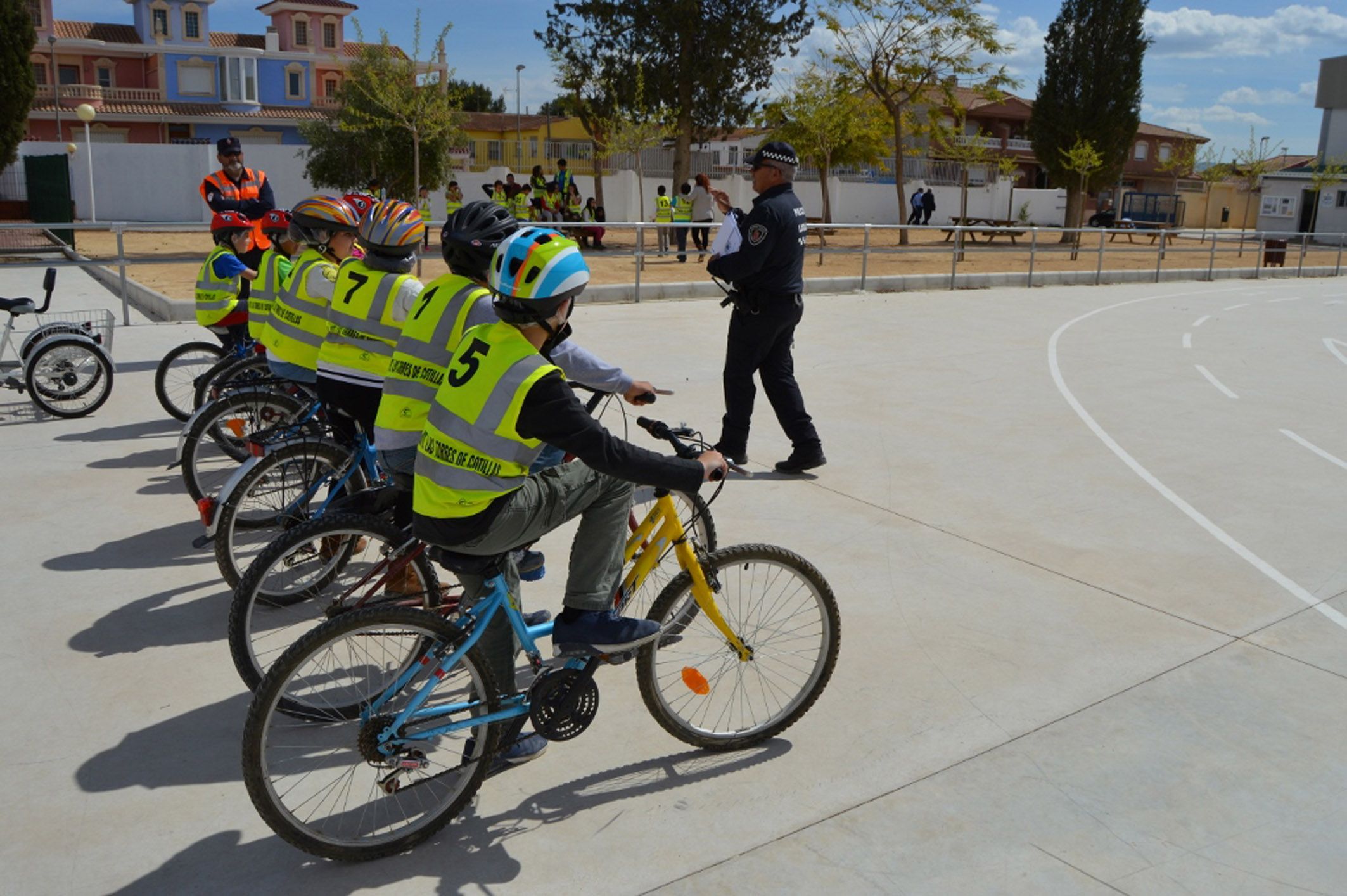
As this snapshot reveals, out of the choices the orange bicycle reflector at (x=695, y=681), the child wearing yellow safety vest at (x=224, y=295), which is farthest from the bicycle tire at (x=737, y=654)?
the child wearing yellow safety vest at (x=224, y=295)

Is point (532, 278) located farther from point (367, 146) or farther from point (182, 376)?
point (367, 146)

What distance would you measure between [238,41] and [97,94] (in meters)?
12.7

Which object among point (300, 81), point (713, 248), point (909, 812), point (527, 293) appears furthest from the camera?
point (300, 81)

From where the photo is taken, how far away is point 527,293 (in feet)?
11.0

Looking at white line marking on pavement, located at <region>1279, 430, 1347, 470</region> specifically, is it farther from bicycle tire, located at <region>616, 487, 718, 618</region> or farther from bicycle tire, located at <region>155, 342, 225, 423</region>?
bicycle tire, located at <region>155, 342, 225, 423</region>

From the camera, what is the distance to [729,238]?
762 cm

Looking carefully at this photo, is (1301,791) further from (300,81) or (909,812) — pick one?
(300,81)

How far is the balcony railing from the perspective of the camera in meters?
60.3

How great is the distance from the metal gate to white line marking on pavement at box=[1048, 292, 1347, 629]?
26.1 metres

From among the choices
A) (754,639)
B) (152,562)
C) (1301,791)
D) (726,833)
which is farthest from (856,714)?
(152,562)

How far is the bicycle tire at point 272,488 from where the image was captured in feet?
Answer: 16.0

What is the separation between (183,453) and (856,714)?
150 inches

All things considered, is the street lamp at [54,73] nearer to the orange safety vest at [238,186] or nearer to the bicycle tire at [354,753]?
the orange safety vest at [238,186]

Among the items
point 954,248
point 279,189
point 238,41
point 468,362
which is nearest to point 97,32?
point 238,41
